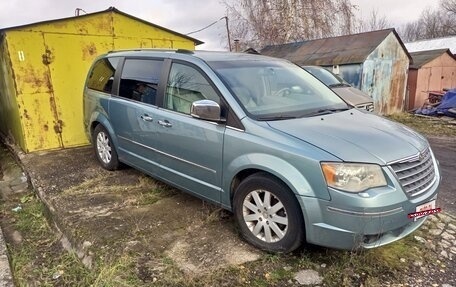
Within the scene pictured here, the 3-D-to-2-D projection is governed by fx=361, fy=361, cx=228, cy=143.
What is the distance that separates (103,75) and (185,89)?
1982mm

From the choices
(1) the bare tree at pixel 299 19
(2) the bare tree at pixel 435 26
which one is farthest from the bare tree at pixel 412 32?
(1) the bare tree at pixel 299 19

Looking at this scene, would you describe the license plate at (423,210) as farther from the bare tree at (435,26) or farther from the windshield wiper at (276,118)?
the bare tree at (435,26)

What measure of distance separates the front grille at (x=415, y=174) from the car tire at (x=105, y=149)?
363cm

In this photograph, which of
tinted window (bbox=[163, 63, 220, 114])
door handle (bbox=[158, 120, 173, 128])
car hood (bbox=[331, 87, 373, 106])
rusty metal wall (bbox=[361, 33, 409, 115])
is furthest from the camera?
rusty metal wall (bbox=[361, 33, 409, 115])

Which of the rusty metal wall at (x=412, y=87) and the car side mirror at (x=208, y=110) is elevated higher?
the car side mirror at (x=208, y=110)

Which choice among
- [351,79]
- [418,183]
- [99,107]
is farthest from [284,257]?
[351,79]

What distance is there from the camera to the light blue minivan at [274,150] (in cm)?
262

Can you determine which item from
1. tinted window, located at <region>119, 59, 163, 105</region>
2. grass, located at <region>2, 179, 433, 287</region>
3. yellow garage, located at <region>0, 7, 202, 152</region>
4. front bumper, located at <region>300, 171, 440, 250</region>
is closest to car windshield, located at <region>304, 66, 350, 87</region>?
yellow garage, located at <region>0, 7, 202, 152</region>

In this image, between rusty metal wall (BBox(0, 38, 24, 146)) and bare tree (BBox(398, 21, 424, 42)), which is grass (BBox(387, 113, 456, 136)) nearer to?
rusty metal wall (BBox(0, 38, 24, 146))

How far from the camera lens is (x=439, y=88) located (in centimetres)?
1677

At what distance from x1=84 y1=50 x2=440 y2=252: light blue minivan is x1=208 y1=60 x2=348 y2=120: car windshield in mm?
13

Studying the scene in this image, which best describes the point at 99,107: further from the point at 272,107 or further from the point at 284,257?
the point at 284,257

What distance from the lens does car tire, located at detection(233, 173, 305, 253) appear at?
2.82 m

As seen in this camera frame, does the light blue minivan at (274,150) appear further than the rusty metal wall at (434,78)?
No
